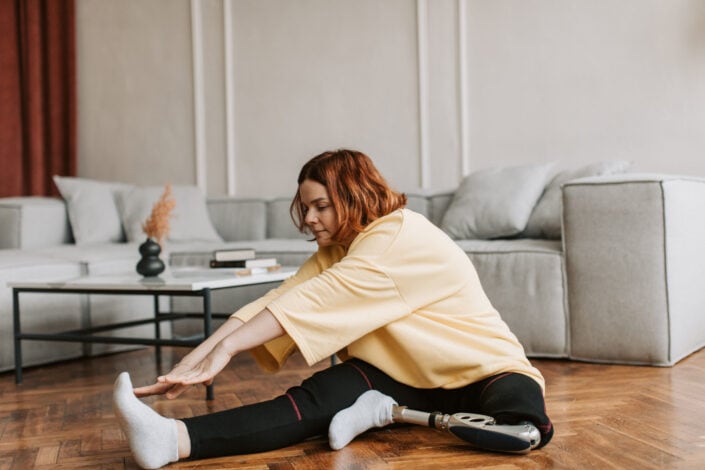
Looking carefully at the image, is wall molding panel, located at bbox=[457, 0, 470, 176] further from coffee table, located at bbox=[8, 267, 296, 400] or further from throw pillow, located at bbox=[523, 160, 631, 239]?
coffee table, located at bbox=[8, 267, 296, 400]

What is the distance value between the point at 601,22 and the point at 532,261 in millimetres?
1612

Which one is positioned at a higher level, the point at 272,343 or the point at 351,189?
the point at 351,189

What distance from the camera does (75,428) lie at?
2199 mm

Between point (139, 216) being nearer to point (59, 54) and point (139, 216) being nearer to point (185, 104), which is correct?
point (185, 104)

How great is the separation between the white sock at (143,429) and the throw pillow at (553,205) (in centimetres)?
216

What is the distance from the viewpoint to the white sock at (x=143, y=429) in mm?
1613

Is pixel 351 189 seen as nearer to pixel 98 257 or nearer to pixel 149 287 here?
pixel 149 287

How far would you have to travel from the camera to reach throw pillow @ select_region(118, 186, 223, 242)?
14.1 feet

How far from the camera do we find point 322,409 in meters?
1.86

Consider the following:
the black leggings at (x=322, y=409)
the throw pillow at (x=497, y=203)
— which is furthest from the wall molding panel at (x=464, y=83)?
the black leggings at (x=322, y=409)

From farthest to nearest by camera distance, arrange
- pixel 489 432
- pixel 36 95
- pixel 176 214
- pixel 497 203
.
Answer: pixel 36 95 → pixel 176 214 → pixel 497 203 → pixel 489 432

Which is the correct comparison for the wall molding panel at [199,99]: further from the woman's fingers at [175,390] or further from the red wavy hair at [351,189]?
the woman's fingers at [175,390]

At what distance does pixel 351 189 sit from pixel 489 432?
63cm

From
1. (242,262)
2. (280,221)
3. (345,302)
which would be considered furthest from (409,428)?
(280,221)
